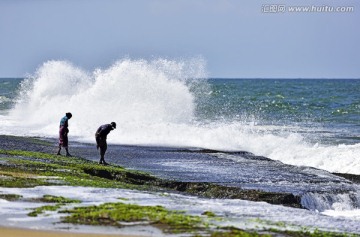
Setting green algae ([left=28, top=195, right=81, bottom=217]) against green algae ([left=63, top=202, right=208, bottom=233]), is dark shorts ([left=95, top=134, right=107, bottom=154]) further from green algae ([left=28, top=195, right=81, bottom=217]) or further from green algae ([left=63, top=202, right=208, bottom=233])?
green algae ([left=63, top=202, right=208, bottom=233])

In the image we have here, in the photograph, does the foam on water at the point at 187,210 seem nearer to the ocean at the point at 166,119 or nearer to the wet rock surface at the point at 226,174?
the wet rock surface at the point at 226,174

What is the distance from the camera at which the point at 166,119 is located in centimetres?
4616

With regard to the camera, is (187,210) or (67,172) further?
A: (67,172)

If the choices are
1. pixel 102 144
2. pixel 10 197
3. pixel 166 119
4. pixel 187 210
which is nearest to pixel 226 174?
pixel 102 144

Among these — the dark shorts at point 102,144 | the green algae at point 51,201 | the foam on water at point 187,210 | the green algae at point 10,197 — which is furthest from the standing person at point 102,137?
the green algae at point 10,197

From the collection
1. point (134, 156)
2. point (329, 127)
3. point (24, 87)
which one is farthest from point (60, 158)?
point (24, 87)

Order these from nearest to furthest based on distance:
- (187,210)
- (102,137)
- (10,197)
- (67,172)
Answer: (187,210) < (10,197) < (67,172) < (102,137)

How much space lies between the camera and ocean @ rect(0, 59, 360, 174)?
35750 millimetres

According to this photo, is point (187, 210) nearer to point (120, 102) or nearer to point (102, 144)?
point (102, 144)

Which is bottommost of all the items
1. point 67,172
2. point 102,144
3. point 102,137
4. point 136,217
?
point 136,217

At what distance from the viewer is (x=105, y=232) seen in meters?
12.7

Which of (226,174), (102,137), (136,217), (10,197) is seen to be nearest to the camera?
(136,217)

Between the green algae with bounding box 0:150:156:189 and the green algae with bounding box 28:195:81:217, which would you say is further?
the green algae with bounding box 0:150:156:189

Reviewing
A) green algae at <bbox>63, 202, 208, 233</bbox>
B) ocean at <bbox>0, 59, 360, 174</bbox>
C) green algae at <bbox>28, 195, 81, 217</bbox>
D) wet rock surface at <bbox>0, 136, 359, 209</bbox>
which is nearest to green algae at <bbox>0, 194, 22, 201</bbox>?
green algae at <bbox>28, 195, 81, 217</bbox>
